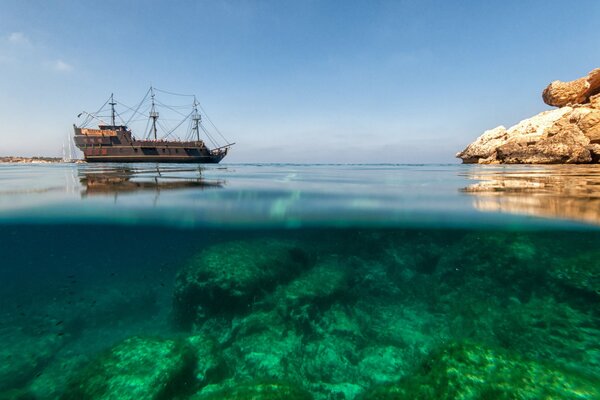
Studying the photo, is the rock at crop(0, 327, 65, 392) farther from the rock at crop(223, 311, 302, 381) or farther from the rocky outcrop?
the rocky outcrop

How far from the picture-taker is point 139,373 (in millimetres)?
5090

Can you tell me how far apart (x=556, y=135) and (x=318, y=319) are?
179ft

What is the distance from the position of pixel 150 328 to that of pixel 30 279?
12.2m

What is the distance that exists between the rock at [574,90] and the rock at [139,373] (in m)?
84.1

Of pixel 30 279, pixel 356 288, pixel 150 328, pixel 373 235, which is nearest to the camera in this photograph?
pixel 150 328

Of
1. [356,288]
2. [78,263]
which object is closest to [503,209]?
[356,288]

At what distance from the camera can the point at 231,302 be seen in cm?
787

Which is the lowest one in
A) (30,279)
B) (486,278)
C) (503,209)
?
(30,279)

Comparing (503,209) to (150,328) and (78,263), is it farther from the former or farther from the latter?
(78,263)

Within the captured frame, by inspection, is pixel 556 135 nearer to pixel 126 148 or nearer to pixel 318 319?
pixel 318 319

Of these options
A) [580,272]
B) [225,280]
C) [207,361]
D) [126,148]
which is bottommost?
[207,361]

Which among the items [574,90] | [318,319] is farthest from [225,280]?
[574,90]

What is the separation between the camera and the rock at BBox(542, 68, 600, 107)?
54.2 metres

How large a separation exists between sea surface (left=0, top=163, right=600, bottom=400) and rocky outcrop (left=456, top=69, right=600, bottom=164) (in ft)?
131
